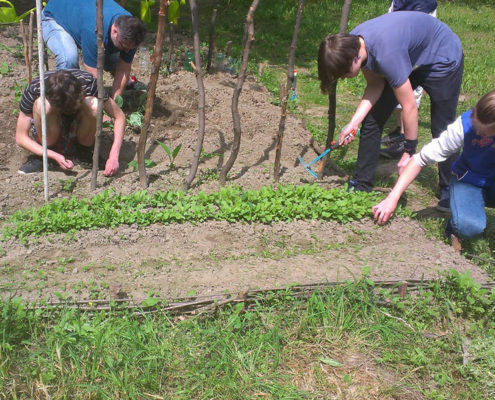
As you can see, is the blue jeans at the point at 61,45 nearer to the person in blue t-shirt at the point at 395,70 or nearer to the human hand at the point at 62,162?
the human hand at the point at 62,162

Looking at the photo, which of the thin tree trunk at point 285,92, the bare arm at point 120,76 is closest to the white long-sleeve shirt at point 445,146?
the thin tree trunk at point 285,92

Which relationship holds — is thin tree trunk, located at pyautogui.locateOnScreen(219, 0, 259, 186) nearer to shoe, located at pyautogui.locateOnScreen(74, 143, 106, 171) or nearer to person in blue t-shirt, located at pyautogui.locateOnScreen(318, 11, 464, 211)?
person in blue t-shirt, located at pyautogui.locateOnScreen(318, 11, 464, 211)

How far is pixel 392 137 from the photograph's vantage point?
5496mm

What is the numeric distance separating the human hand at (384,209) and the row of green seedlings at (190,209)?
5.9 inches

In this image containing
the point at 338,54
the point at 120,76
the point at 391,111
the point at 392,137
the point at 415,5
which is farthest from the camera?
the point at 392,137

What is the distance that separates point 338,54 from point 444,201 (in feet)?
5.50

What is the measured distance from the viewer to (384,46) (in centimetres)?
335

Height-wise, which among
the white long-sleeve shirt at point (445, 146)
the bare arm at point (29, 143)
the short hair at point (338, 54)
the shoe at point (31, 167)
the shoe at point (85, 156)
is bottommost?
the shoe at point (85, 156)

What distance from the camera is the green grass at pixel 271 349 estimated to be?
2.44 metres

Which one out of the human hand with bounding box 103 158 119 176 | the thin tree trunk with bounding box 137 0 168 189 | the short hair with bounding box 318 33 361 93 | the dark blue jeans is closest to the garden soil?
the human hand with bounding box 103 158 119 176

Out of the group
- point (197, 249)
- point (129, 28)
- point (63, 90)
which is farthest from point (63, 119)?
point (197, 249)

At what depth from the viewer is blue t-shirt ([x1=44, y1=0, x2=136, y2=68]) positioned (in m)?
4.66

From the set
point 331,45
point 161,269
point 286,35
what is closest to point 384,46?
point 331,45

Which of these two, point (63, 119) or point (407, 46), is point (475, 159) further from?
point (63, 119)
